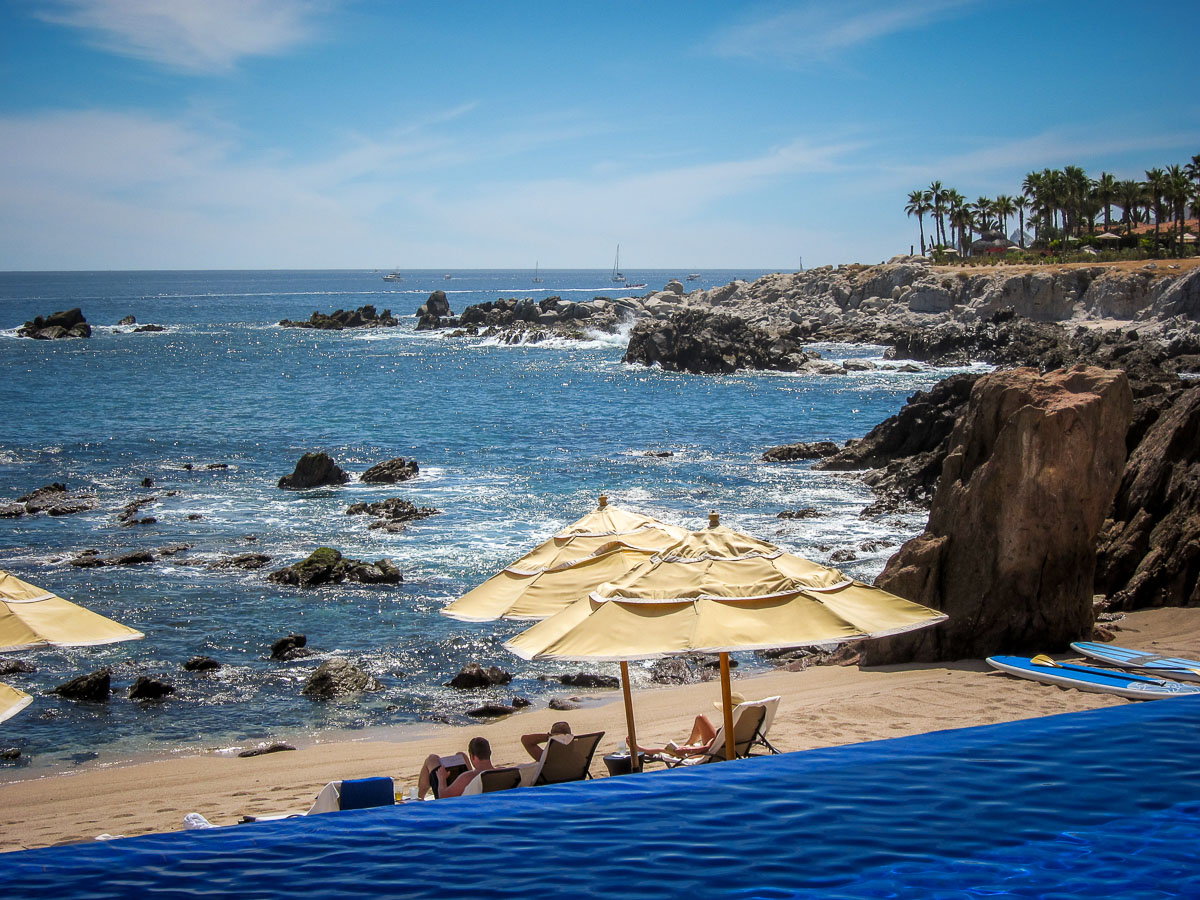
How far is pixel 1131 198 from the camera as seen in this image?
9806cm

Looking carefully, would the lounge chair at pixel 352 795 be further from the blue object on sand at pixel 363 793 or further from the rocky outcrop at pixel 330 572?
the rocky outcrop at pixel 330 572

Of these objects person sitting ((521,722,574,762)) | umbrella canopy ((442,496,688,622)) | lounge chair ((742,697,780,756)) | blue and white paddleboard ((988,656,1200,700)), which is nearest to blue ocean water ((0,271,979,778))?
umbrella canopy ((442,496,688,622))

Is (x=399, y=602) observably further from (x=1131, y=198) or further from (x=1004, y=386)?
(x=1131, y=198)

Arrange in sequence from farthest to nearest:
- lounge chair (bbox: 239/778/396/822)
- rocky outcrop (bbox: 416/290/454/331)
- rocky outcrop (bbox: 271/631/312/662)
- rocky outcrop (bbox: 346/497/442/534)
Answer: rocky outcrop (bbox: 416/290/454/331) → rocky outcrop (bbox: 346/497/442/534) → rocky outcrop (bbox: 271/631/312/662) → lounge chair (bbox: 239/778/396/822)

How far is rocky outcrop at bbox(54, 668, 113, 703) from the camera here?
15.4 metres

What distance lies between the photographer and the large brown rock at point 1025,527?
13.6 meters

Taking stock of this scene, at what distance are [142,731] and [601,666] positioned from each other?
7224 mm

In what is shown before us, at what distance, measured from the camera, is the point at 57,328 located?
98625mm

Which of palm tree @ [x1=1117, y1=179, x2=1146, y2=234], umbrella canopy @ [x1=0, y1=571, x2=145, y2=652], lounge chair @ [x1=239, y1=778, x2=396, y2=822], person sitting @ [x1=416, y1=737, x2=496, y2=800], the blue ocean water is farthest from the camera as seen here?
palm tree @ [x1=1117, y1=179, x2=1146, y2=234]

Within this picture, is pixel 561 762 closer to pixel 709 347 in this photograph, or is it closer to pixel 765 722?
pixel 765 722

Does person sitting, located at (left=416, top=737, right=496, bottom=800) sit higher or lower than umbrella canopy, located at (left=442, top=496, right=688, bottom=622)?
lower

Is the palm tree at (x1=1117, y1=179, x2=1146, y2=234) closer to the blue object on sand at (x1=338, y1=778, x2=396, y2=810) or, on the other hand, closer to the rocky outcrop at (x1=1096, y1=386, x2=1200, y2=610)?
the rocky outcrop at (x1=1096, y1=386, x2=1200, y2=610)

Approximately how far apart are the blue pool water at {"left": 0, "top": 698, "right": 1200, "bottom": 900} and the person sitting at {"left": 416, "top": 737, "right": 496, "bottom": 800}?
0.98 feet

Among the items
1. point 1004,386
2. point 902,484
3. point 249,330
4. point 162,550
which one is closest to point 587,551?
point 1004,386
